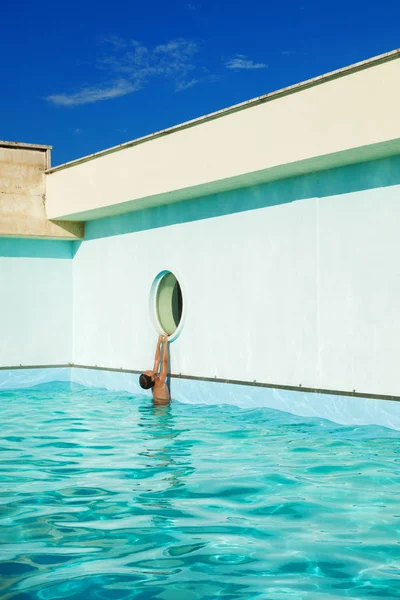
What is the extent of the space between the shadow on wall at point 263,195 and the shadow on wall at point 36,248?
119cm

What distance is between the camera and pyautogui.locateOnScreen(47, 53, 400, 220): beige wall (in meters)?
9.62

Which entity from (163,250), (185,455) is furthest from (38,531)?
(163,250)

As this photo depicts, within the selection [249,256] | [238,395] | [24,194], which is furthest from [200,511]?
[24,194]

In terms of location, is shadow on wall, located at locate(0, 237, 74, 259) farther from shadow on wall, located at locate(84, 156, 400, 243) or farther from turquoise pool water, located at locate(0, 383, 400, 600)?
turquoise pool water, located at locate(0, 383, 400, 600)

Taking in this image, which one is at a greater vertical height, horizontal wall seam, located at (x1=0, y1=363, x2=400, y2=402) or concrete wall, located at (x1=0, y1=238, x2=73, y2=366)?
concrete wall, located at (x1=0, y1=238, x2=73, y2=366)

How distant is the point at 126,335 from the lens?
52.2 feet

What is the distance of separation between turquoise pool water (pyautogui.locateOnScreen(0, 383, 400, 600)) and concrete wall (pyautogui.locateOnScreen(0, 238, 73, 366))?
257 inches

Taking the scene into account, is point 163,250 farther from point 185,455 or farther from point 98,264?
point 185,455

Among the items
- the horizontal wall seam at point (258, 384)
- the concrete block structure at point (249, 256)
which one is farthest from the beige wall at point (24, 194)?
the horizontal wall seam at point (258, 384)

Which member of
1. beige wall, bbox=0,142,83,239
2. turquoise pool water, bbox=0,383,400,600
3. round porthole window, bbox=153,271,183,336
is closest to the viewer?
turquoise pool water, bbox=0,383,400,600

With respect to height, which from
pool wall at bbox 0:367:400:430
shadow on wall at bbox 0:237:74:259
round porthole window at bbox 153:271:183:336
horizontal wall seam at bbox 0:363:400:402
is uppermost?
shadow on wall at bbox 0:237:74:259

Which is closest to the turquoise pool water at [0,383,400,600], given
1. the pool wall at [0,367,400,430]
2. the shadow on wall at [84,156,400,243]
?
the pool wall at [0,367,400,430]

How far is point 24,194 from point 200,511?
11.4m

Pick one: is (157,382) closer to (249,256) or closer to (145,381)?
(145,381)
